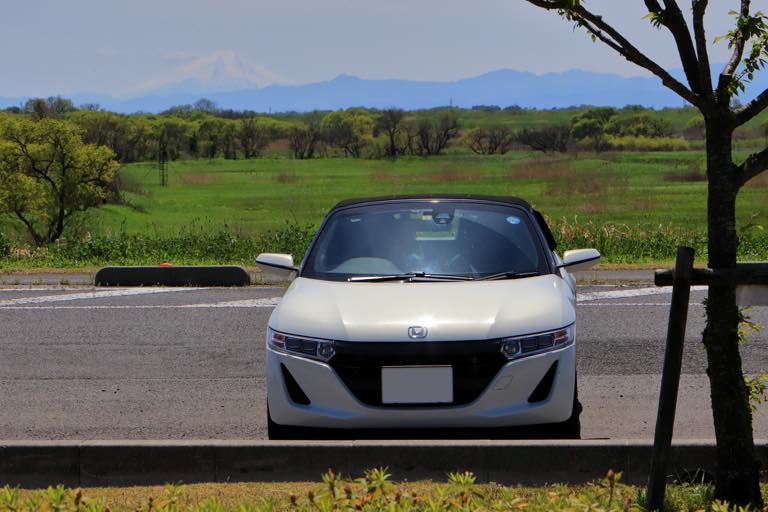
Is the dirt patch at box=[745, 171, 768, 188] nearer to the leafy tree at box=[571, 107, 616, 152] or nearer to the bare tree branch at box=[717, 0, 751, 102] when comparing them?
the leafy tree at box=[571, 107, 616, 152]

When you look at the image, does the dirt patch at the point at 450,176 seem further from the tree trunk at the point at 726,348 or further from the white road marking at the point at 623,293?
the tree trunk at the point at 726,348

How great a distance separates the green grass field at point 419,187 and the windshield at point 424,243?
2977cm

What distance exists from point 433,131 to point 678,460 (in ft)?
264

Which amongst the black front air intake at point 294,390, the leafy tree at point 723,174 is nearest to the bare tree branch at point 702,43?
the leafy tree at point 723,174

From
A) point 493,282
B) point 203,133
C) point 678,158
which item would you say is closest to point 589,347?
point 493,282

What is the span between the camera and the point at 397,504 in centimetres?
476

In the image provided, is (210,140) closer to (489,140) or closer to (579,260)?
(489,140)

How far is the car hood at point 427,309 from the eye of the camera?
19.6ft

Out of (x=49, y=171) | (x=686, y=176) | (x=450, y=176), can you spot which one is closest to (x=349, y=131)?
(x=450, y=176)

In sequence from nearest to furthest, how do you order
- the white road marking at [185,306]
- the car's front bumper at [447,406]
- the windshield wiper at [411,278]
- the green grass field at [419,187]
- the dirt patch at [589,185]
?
the car's front bumper at [447,406] → the windshield wiper at [411,278] → the white road marking at [185,306] → the green grass field at [419,187] → the dirt patch at [589,185]

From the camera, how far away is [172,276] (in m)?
15.7

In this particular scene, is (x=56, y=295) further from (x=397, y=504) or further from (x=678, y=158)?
(x=678, y=158)

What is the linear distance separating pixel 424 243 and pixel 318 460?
7.31 feet

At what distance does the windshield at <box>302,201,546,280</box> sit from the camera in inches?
282
